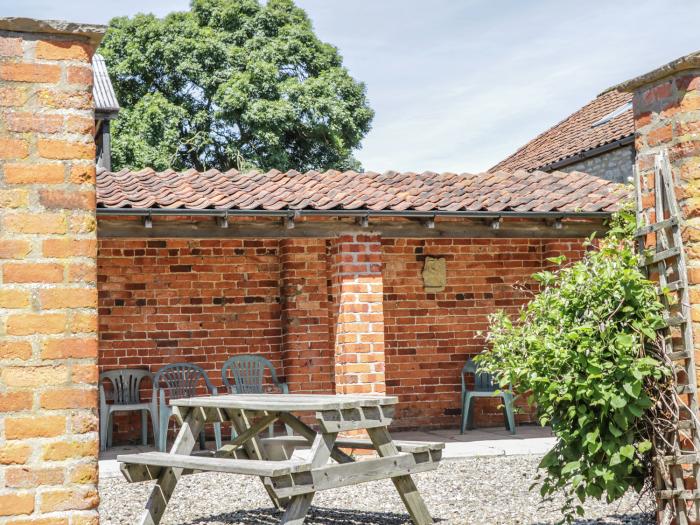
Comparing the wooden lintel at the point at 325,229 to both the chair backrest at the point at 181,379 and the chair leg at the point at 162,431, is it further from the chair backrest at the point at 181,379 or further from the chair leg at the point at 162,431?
the chair leg at the point at 162,431

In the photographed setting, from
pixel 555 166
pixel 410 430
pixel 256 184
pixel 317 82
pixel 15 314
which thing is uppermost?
pixel 317 82

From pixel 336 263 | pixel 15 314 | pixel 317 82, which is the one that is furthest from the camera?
pixel 317 82

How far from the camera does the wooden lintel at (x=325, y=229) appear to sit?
8.56 m

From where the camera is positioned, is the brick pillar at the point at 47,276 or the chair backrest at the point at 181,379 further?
the chair backrest at the point at 181,379

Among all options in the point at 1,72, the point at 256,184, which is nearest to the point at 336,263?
the point at 256,184

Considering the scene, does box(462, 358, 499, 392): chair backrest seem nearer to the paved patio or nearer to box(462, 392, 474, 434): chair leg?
box(462, 392, 474, 434): chair leg

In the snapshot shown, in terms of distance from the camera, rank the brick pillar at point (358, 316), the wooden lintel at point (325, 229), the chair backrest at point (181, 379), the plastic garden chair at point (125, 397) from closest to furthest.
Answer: the wooden lintel at point (325, 229)
the brick pillar at point (358, 316)
the plastic garden chair at point (125, 397)
the chair backrest at point (181, 379)

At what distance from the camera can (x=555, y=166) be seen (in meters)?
15.7

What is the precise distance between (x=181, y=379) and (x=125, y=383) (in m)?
0.60

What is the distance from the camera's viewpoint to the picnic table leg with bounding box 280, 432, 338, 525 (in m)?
4.87

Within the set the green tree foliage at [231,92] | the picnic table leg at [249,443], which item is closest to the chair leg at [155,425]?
the picnic table leg at [249,443]

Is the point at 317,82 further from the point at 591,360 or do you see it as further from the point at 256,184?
the point at 591,360

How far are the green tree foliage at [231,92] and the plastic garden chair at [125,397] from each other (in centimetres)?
1220

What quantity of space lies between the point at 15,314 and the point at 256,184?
6759mm
